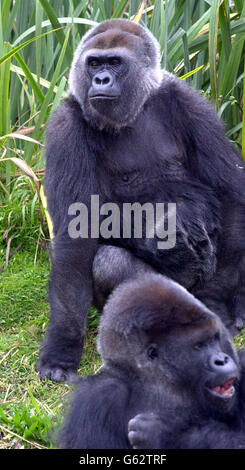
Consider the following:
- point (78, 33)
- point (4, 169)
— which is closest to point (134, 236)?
point (4, 169)

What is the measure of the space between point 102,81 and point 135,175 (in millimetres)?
510

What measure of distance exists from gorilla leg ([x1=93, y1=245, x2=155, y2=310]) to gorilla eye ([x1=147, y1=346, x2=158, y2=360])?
1.01m

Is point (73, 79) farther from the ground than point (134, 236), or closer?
farther from the ground

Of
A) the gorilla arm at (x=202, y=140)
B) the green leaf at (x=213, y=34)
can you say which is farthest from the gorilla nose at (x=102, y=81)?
the green leaf at (x=213, y=34)

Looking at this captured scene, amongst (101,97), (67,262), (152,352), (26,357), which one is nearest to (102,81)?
(101,97)

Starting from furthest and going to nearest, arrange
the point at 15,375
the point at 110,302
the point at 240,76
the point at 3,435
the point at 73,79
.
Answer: the point at 240,76
the point at 73,79
the point at 15,375
the point at 3,435
the point at 110,302

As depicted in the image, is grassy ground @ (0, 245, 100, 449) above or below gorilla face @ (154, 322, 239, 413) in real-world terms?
below

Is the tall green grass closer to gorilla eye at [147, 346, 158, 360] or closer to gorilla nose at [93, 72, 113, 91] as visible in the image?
gorilla nose at [93, 72, 113, 91]

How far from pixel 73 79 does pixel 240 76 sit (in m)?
1.49

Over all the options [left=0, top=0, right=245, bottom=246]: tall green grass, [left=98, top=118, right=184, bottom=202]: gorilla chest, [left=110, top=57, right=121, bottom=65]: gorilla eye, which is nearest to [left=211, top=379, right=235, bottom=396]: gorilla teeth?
[left=98, top=118, right=184, bottom=202]: gorilla chest

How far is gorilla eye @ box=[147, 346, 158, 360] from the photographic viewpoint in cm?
296

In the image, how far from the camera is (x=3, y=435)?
3408 millimetres

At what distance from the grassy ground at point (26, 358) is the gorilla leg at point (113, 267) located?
15.5 inches

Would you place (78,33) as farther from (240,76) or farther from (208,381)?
(208,381)
